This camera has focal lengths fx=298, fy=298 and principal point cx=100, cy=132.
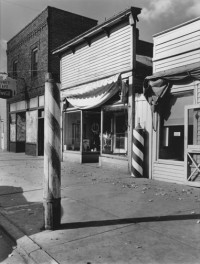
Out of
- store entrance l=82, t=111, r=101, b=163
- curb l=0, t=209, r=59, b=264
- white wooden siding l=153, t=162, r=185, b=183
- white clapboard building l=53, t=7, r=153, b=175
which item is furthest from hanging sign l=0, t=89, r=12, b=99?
curb l=0, t=209, r=59, b=264

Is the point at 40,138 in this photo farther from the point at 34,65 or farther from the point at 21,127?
the point at 34,65

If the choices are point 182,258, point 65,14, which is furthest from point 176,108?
point 65,14

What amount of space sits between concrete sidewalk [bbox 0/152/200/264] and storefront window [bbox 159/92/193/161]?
1126mm

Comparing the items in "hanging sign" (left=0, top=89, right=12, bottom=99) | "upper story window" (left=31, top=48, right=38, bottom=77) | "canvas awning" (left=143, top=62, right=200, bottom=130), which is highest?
"upper story window" (left=31, top=48, right=38, bottom=77)

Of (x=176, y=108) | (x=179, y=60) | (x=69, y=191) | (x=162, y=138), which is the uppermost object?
(x=179, y=60)

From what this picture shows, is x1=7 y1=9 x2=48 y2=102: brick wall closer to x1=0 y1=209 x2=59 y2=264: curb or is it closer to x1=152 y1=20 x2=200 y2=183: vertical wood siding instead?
x1=152 y1=20 x2=200 y2=183: vertical wood siding

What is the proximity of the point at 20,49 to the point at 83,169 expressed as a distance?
1222 cm

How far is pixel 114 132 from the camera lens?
12.4m

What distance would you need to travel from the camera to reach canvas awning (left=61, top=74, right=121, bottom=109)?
11039 millimetres

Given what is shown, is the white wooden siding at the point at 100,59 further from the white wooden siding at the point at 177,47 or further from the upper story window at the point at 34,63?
the upper story window at the point at 34,63

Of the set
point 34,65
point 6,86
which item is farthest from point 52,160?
point 6,86

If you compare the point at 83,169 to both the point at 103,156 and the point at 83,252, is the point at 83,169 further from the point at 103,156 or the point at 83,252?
the point at 83,252

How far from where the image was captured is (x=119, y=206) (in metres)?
6.13

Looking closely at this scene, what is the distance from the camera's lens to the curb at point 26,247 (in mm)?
3705
